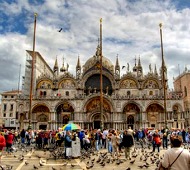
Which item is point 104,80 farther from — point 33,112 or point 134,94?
point 33,112

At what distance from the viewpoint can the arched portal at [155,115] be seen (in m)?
48.3

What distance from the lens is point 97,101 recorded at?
159 feet

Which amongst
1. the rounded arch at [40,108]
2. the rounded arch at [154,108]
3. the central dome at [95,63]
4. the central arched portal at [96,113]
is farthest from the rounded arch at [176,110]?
the rounded arch at [40,108]

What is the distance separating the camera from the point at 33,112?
A: 159ft

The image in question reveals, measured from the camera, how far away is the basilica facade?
156 feet

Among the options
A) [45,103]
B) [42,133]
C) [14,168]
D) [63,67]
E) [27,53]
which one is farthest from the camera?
[63,67]

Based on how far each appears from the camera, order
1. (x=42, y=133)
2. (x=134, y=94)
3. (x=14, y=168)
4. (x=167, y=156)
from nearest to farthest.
A: (x=167, y=156) < (x=14, y=168) < (x=42, y=133) < (x=134, y=94)

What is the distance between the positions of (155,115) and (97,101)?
11.5m

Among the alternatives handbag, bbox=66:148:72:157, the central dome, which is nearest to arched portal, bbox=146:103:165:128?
the central dome

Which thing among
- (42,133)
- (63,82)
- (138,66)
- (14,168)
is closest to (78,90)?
(63,82)

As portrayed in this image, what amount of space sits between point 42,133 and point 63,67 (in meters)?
42.7

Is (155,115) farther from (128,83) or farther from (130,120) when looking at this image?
(128,83)

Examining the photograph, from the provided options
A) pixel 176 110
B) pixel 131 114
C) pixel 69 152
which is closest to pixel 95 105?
pixel 131 114

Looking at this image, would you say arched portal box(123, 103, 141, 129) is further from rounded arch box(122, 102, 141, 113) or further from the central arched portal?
the central arched portal
